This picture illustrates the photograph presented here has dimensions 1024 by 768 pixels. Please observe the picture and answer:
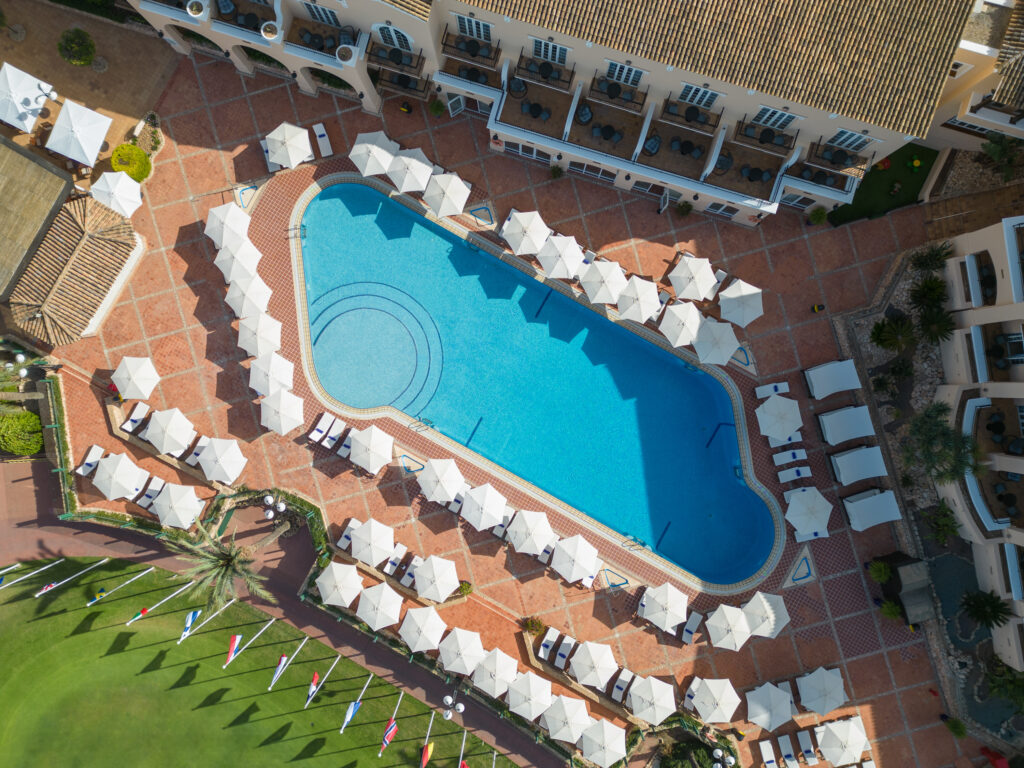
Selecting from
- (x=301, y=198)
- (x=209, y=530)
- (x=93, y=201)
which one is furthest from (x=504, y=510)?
(x=93, y=201)

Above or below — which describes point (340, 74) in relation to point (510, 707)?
above

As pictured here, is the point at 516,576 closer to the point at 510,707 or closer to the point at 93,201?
the point at 510,707

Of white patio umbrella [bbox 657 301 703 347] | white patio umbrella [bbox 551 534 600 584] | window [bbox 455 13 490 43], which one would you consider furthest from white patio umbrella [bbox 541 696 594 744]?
window [bbox 455 13 490 43]

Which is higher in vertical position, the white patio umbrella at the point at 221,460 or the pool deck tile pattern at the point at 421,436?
the pool deck tile pattern at the point at 421,436

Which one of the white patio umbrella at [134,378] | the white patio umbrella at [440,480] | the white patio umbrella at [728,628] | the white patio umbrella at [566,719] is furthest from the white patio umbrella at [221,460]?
the white patio umbrella at [728,628]

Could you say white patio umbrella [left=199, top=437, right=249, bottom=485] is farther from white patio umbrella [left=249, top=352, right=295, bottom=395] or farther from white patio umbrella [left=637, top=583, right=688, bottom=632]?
white patio umbrella [left=637, top=583, right=688, bottom=632]

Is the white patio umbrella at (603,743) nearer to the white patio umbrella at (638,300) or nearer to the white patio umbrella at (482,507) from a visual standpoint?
the white patio umbrella at (482,507)
